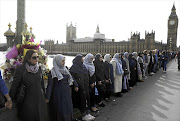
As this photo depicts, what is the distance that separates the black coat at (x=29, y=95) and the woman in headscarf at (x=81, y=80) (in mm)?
1113

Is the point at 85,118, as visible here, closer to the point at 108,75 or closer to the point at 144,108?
the point at 108,75

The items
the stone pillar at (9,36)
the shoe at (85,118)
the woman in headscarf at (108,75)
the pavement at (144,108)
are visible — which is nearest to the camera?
the shoe at (85,118)

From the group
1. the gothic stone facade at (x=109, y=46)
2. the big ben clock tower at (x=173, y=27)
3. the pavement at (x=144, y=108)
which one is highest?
the big ben clock tower at (x=173, y=27)

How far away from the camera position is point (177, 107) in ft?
13.5

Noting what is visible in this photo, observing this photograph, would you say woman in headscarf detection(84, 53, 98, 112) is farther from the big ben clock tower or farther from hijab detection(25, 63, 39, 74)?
the big ben clock tower

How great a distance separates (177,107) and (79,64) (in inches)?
121

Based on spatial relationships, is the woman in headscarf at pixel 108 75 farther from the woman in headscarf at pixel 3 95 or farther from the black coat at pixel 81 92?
the woman in headscarf at pixel 3 95

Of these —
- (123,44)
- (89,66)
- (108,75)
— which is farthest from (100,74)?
(123,44)

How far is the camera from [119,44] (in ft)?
186

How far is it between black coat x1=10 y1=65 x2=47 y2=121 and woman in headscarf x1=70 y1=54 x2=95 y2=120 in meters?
1.11

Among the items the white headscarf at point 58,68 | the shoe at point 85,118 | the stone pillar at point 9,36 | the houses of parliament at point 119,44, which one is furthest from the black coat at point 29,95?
the houses of parliament at point 119,44

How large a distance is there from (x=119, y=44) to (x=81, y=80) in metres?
55.2

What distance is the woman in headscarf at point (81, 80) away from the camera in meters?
3.20

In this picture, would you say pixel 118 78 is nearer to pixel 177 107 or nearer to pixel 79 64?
pixel 177 107
